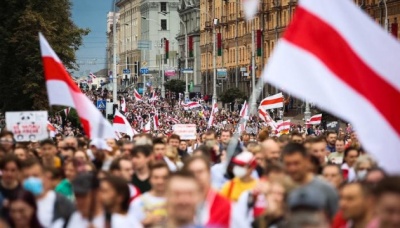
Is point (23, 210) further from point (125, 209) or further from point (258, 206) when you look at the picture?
point (258, 206)

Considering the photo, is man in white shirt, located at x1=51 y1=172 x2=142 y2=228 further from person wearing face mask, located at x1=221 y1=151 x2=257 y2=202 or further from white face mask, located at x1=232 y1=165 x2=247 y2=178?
white face mask, located at x1=232 y1=165 x2=247 y2=178

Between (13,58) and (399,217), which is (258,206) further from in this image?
(13,58)

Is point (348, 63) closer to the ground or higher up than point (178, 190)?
higher up

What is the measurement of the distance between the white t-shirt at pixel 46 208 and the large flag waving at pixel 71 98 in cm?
276

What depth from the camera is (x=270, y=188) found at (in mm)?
8984

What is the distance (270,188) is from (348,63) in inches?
44.4

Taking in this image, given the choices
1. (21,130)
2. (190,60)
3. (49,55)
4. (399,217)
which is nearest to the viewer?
(399,217)

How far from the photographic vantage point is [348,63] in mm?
9242

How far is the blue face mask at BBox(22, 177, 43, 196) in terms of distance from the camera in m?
10.0

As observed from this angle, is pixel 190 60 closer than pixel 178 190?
No

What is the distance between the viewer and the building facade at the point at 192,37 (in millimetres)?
138625

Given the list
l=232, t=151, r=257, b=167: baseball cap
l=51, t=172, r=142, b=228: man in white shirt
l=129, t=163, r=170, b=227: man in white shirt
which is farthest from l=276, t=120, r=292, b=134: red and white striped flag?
l=51, t=172, r=142, b=228: man in white shirt

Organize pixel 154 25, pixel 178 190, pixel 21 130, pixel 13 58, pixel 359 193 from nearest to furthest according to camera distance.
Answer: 1. pixel 178 190
2. pixel 359 193
3. pixel 21 130
4. pixel 13 58
5. pixel 154 25

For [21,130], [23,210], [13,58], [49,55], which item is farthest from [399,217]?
[13,58]
